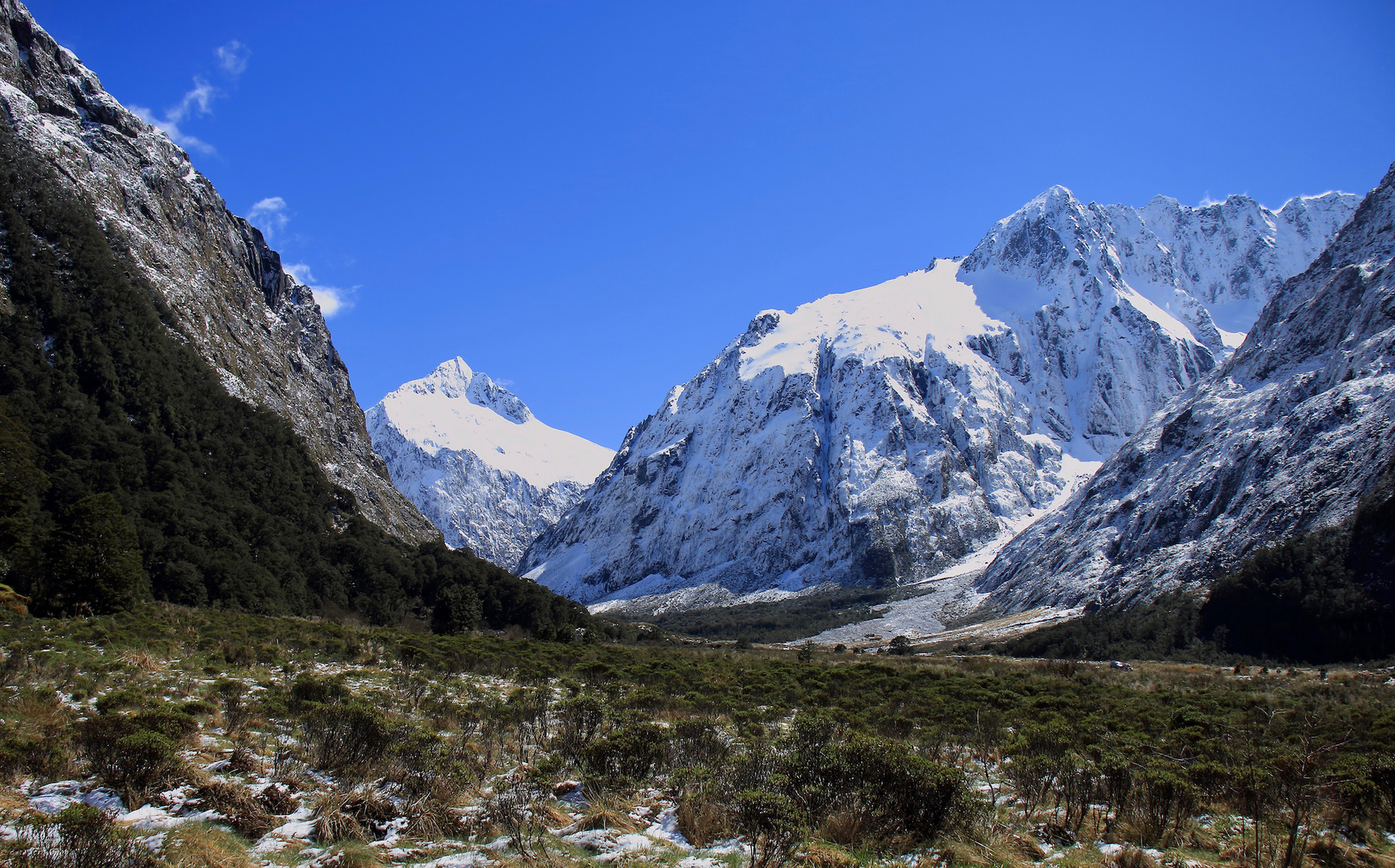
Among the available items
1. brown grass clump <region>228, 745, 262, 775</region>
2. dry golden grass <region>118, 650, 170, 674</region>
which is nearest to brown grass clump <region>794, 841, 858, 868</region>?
brown grass clump <region>228, 745, 262, 775</region>

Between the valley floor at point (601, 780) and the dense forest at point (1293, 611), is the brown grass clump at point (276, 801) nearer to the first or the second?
the valley floor at point (601, 780)

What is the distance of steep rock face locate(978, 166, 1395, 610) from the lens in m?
92.2

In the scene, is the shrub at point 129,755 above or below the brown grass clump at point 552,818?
above

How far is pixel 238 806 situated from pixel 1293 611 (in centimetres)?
9656

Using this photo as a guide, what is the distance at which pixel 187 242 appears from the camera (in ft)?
342

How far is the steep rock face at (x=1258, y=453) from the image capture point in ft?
302

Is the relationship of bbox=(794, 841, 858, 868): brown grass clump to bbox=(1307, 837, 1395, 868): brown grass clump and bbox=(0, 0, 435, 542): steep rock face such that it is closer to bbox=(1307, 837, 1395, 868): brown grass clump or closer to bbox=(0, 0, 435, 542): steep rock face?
bbox=(1307, 837, 1395, 868): brown grass clump

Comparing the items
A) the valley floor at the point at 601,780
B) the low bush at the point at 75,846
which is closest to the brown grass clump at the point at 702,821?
the valley floor at the point at 601,780

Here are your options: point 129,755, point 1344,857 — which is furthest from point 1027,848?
point 129,755

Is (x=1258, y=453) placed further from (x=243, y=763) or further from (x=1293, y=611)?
A: (x=243, y=763)

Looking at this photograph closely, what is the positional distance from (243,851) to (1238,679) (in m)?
61.1

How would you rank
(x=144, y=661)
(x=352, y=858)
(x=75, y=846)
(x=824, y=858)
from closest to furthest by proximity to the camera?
(x=75, y=846) → (x=352, y=858) → (x=824, y=858) → (x=144, y=661)

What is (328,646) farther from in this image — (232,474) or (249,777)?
(232,474)

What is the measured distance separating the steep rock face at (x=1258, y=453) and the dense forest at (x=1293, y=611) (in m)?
9.46
